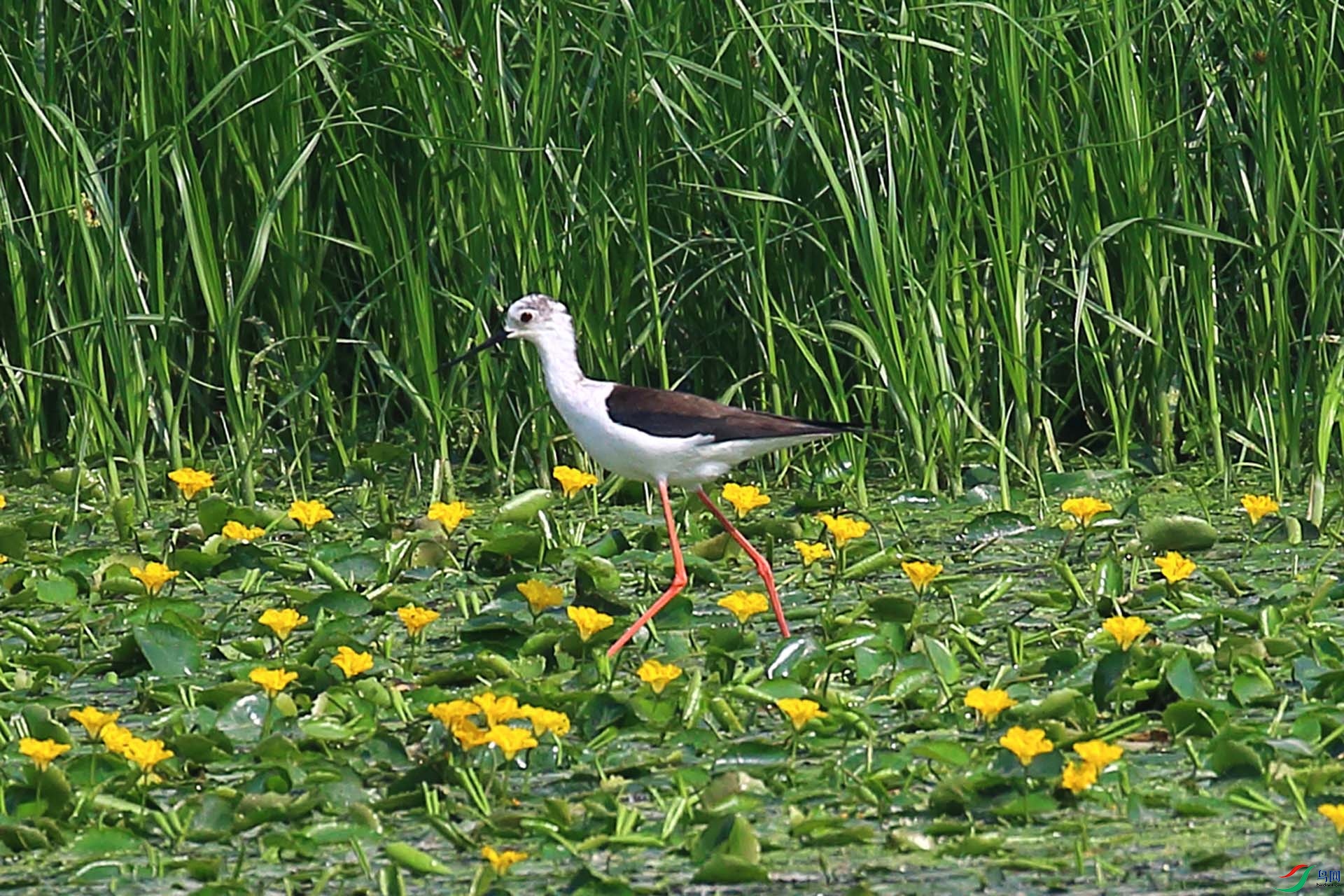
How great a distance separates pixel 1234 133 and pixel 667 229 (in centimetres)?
171

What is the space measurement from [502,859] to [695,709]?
929 mm

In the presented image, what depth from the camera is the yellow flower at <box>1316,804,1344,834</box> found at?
3.08 m

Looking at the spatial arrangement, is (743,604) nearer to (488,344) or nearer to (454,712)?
(454,712)

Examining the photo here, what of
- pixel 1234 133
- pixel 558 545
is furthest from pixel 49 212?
pixel 1234 133

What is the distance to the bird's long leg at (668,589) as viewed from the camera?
4562 millimetres

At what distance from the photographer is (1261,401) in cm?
598

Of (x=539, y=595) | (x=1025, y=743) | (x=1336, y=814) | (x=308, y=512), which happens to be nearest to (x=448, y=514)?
(x=308, y=512)

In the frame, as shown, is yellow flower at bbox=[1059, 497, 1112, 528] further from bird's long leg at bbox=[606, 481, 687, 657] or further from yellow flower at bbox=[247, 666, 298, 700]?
yellow flower at bbox=[247, 666, 298, 700]

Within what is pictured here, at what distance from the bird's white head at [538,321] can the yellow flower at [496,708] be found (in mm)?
2108

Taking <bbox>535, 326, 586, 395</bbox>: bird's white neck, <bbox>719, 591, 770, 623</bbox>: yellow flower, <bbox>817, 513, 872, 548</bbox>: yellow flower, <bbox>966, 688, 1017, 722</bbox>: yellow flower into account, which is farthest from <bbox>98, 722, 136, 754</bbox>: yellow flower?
<bbox>535, 326, 586, 395</bbox>: bird's white neck

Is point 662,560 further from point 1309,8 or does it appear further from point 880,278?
point 1309,8

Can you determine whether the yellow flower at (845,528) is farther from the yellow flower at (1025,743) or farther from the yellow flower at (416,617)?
the yellow flower at (1025,743)

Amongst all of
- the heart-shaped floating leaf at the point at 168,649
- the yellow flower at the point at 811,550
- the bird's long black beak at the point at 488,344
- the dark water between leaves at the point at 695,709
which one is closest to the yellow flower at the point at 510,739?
the dark water between leaves at the point at 695,709

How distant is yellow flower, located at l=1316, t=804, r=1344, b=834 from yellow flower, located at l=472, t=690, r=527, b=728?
49.9 inches
